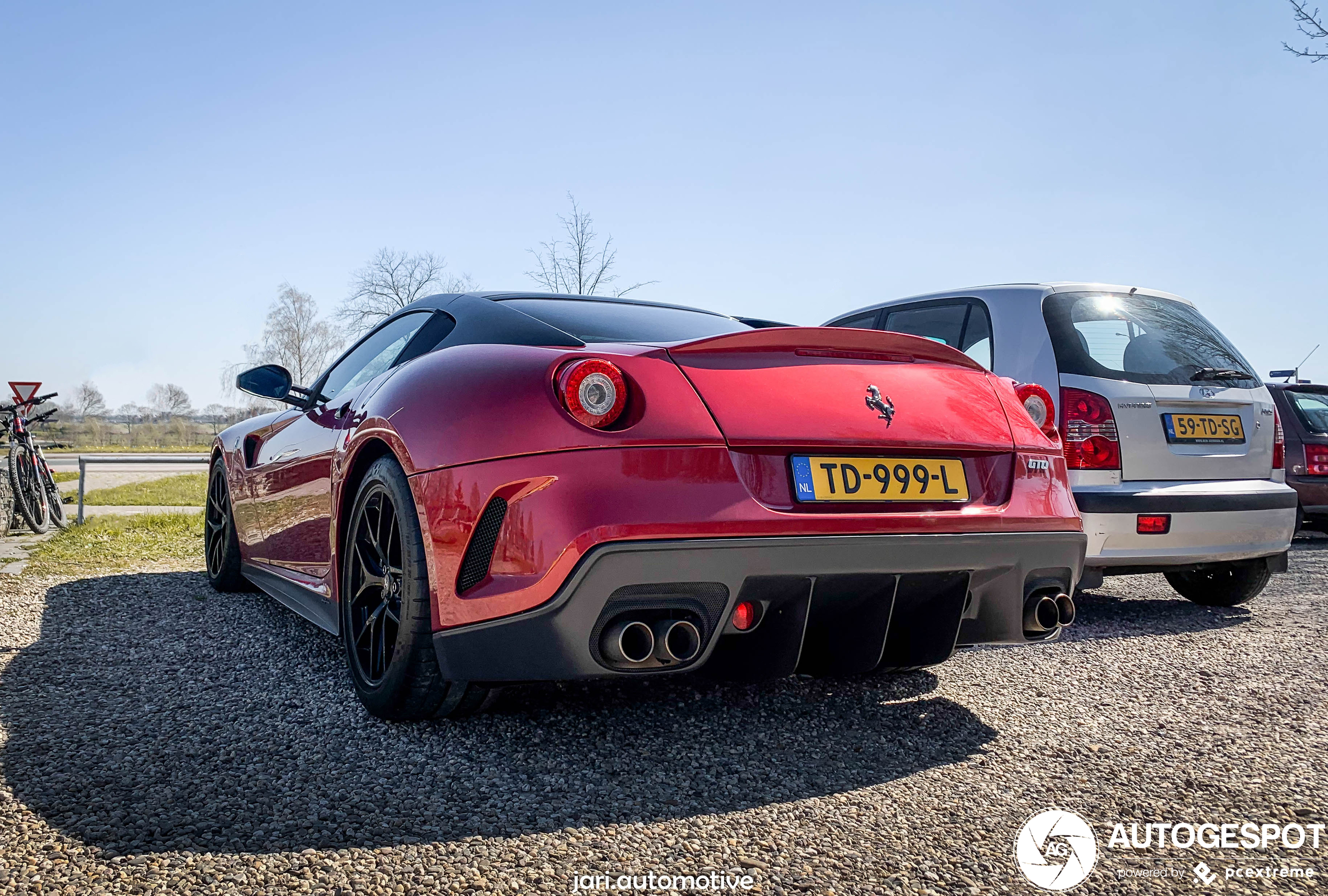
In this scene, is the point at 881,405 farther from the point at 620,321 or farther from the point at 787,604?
the point at 620,321

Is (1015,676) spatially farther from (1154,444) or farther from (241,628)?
(241,628)

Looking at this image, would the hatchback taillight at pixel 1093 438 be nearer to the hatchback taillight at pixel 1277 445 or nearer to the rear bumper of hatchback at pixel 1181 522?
the rear bumper of hatchback at pixel 1181 522

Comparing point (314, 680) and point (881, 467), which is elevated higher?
point (881, 467)

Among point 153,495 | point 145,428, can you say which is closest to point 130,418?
point 145,428

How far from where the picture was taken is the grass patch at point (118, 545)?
635 cm

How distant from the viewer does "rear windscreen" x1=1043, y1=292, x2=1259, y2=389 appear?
4520 mm

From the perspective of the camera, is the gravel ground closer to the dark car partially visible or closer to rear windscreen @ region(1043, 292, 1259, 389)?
rear windscreen @ region(1043, 292, 1259, 389)

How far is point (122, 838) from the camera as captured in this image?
202 centimetres

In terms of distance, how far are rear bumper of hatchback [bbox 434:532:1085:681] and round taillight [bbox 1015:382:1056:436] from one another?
19.4 inches

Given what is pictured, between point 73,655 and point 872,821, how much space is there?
3.07 meters

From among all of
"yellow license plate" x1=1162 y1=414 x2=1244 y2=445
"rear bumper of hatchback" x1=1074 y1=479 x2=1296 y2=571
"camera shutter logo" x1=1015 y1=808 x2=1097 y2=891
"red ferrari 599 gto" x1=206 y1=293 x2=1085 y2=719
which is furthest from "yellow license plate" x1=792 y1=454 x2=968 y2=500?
"yellow license plate" x1=1162 y1=414 x2=1244 y2=445

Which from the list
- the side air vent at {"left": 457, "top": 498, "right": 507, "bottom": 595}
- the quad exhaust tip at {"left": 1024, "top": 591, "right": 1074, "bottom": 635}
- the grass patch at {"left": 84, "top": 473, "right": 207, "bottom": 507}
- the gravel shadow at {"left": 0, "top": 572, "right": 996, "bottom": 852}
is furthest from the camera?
the grass patch at {"left": 84, "top": 473, "right": 207, "bottom": 507}

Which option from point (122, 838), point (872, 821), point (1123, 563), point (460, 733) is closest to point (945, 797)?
point (872, 821)

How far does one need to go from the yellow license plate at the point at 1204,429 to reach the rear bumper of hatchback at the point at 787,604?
2015 mm
